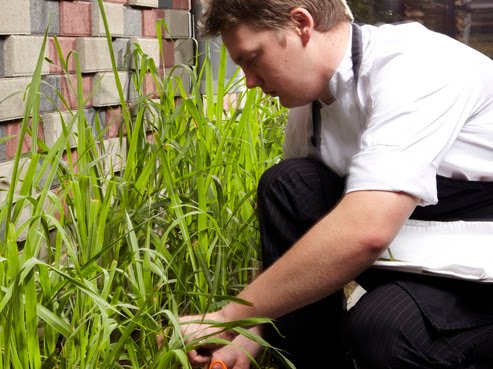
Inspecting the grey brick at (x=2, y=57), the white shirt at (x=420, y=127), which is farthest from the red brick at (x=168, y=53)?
the white shirt at (x=420, y=127)

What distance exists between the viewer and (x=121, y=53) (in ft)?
12.2

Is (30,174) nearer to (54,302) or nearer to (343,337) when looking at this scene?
(54,302)

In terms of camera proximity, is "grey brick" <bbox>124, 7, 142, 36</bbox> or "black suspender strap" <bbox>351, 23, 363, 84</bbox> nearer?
"black suspender strap" <bbox>351, 23, 363, 84</bbox>

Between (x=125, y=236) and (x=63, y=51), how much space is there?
0.78 meters

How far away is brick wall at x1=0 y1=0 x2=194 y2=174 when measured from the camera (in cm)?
289

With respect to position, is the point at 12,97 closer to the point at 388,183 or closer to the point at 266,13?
the point at 266,13

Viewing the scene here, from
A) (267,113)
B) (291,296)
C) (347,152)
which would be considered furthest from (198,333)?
(267,113)

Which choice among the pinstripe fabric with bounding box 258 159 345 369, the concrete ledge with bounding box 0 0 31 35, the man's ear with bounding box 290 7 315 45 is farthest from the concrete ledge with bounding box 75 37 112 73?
the man's ear with bounding box 290 7 315 45

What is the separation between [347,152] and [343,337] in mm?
484

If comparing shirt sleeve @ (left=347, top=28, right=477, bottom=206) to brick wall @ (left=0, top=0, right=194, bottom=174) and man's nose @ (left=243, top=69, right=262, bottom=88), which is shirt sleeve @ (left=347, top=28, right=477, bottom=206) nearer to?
man's nose @ (left=243, top=69, right=262, bottom=88)

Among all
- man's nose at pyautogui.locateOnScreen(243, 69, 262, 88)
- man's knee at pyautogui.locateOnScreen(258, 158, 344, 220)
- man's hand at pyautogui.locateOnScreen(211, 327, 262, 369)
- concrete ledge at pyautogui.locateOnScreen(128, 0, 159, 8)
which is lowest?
man's hand at pyautogui.locateOnScreen(211, 327, 262, 369)

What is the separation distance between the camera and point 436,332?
2.53 metres

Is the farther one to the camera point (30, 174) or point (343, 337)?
point (343, 337)

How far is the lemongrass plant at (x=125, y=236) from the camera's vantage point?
2270 mm
